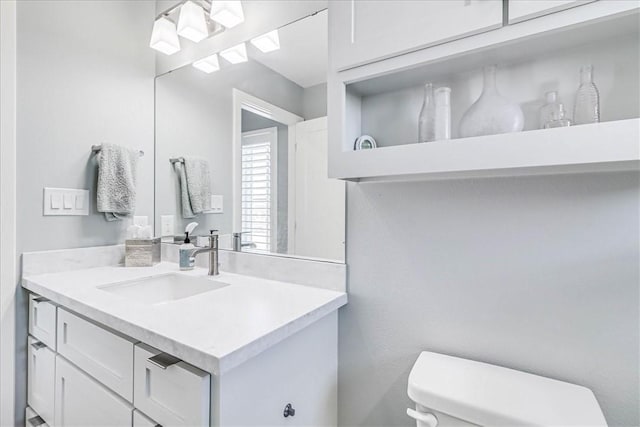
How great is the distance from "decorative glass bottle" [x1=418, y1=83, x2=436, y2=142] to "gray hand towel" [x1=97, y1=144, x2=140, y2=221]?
1356mm

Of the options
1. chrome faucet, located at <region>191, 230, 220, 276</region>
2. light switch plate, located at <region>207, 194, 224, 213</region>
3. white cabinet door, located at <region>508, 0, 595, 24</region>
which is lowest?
chrome faucet, located at <region>191, 230, 220, 276</region>

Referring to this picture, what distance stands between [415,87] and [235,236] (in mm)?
921

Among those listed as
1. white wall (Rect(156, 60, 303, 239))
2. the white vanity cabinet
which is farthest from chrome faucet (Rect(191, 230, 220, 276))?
the white vanity cabinet

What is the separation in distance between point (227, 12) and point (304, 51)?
17.0 inches

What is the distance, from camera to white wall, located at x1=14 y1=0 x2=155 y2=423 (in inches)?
50.1

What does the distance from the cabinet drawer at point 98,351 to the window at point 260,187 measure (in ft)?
1.95

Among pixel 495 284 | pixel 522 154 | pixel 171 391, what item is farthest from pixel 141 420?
pixel 522 154

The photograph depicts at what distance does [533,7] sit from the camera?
2.06 ft

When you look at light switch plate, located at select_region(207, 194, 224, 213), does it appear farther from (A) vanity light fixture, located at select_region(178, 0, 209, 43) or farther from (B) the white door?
(A) vanity light fixture, located at select_region(178, 0, 209, 43)

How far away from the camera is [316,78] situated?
1148mm

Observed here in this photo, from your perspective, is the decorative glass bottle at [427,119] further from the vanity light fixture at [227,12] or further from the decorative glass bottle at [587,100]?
the vanity light fixture at [227,12]

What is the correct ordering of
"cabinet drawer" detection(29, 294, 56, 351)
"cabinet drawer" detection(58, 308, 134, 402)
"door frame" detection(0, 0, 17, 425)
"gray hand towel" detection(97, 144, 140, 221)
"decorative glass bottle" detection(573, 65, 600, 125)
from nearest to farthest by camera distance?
"decorative glass bottle" detection(573, 65, 600, 125) → "cabinet drawer" detection(58, 308, 134, 402) → "cabinet drawer" detection(29, 294, 56, 351) → "door frame" detection(0, 0, 17, 425) → "gray hand towel" detection(97, 144, 140, 221)

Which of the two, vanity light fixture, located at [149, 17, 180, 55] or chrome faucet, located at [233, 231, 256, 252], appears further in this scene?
vanity light fixture, located at [149, 17, 180, 55]

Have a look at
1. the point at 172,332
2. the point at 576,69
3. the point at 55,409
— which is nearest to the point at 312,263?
the point at 172,332
